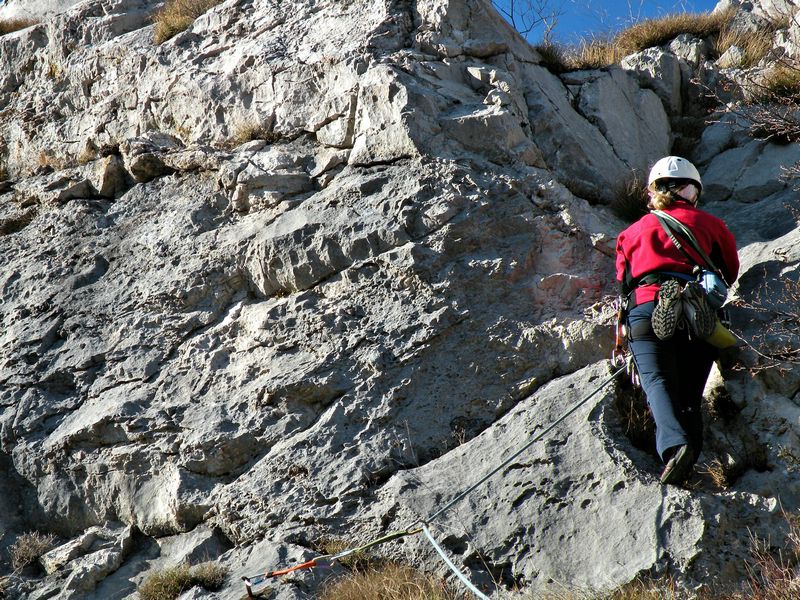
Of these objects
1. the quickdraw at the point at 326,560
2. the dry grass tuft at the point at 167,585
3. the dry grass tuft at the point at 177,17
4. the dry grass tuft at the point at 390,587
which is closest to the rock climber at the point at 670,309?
the dry grass tuft at the point at 390,587

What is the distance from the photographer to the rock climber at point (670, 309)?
4.59 meters

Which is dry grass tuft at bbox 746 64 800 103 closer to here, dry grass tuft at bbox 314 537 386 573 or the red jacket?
the red jacket

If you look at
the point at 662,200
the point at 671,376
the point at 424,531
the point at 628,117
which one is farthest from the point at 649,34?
the point at 424,531

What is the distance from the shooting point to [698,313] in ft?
15.0

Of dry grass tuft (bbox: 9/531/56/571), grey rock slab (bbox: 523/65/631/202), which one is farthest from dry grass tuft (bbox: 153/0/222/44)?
dry grass tuft (bbox: 9/531/56/571)

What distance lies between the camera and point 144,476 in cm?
585

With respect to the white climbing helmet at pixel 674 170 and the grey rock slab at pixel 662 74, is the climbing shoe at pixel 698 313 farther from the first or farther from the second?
the grey rock slab at pixel 662 74

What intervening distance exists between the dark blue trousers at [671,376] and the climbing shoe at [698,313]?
12 centimetres

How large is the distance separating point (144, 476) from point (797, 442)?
4437 millimetres

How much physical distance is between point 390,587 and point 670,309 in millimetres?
2304

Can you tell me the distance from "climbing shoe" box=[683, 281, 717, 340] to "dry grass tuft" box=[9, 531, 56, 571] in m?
→ 4.73

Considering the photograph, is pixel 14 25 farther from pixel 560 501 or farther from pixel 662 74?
pixel 560 501

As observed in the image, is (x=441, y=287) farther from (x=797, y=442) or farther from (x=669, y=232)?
(x=797, y=442)

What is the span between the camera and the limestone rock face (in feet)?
16.1
